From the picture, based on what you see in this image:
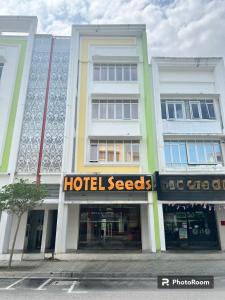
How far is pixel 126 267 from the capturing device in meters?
11.0

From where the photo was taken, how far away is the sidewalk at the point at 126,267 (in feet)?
32.5

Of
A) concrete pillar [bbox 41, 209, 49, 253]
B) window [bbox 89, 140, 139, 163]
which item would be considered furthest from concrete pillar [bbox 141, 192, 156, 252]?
concrete pillar [bbox 41, 209, 49, 253]

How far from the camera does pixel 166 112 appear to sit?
718 inches

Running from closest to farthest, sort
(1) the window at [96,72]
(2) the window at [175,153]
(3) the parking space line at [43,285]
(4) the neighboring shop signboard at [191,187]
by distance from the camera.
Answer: (3) the parking space line at [43,285], (4) the neighboring shop signboard at [191,187], (2) the window at [175,153], (1) the window at [96,72]

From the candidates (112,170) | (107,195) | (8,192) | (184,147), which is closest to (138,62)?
(184,147)

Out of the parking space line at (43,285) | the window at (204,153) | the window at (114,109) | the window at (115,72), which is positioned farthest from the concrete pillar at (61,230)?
the window at (115,72)

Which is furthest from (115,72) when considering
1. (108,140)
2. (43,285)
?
(43,285)

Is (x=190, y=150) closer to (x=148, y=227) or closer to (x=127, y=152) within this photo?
(x=127, y=152)

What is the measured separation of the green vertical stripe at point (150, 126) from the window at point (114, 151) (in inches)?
43.3

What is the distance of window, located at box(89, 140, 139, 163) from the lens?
54.1 ft

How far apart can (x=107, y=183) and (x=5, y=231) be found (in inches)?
282

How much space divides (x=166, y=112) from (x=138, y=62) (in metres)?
5.12

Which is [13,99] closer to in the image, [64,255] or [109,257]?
[64,255]

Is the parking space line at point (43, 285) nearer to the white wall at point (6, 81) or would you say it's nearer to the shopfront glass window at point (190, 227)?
the shopfront glass window at point (190, 227)
